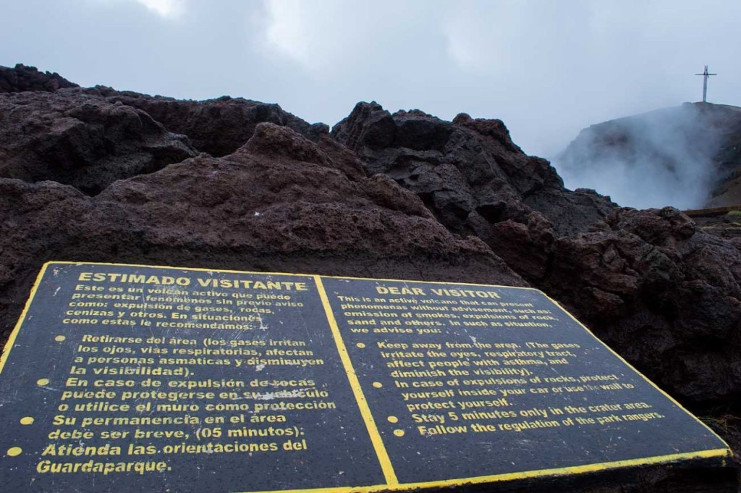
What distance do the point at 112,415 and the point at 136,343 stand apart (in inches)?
20.1

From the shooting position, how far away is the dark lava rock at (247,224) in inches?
138

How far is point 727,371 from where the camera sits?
16.2 feet

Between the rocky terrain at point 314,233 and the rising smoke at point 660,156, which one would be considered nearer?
the rocky terrain at point 314,233

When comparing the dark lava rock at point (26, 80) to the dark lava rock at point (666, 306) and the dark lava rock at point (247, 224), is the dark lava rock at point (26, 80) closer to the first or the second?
the dark lava rock at point (247, 224)

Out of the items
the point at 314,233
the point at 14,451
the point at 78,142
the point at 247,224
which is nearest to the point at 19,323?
the point at 14,451

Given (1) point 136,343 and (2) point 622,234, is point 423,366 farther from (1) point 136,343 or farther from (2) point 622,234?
(2) point 622,234

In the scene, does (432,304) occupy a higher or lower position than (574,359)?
higher

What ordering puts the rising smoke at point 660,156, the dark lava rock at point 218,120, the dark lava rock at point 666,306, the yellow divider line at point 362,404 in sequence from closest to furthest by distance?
the yellow divider line at point 362,404, the dark lava rock at point 666,306, the dark lava rock at point 218,120, the rising smoke at point 660,156

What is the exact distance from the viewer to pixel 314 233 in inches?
168

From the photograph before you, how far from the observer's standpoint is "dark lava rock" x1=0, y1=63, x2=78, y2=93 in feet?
33.1

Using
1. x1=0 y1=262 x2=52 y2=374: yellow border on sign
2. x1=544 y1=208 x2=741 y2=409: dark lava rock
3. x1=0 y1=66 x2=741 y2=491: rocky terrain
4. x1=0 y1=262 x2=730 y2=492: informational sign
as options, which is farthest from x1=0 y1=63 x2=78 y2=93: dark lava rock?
x1=544 y1=208 x2=741 y2=409: dark lava rock

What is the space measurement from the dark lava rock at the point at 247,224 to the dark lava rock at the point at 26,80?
7650mm

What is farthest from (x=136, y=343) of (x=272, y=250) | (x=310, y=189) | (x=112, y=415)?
(x=310, y=189)

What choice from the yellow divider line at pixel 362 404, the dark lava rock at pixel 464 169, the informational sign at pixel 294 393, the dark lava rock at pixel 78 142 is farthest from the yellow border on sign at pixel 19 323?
the dark lava rock at pixel 464 169
